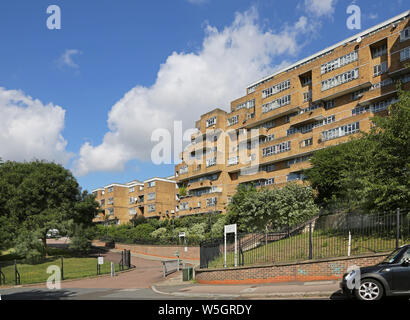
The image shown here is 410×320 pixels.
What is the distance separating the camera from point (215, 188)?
66375mm

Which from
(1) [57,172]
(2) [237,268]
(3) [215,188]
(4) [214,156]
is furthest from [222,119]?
(2) [237,268]

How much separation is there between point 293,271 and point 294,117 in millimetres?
42437

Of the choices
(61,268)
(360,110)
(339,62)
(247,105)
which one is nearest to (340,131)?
(360,110)

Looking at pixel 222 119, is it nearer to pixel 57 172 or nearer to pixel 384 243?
pixel 57 172

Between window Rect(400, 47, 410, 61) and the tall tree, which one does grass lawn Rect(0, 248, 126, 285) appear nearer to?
the tall tree

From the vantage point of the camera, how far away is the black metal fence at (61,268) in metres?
28.0

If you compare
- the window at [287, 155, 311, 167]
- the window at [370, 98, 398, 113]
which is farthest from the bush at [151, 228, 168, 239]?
the window at [370, 98, 398, 113]

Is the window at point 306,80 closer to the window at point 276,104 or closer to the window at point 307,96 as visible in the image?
the window at point 307,96

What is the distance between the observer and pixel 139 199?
92375 mm

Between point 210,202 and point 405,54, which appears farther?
point 210,202

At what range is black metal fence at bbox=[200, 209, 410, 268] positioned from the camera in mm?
13930

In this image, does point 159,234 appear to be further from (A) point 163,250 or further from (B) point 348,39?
(B) point 348,39

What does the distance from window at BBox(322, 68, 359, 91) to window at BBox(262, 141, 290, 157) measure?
1005cm
